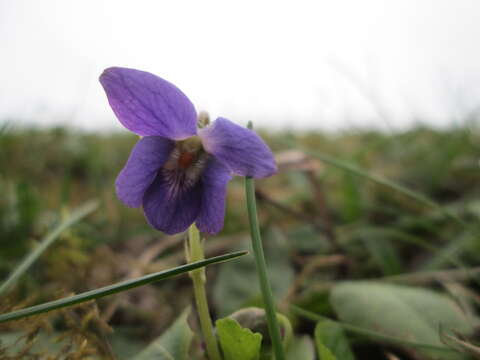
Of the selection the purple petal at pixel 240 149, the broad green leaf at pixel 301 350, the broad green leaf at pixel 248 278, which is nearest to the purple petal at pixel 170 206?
the purple petal at pixel 240 149

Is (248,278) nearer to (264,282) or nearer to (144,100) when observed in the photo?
(264,282)

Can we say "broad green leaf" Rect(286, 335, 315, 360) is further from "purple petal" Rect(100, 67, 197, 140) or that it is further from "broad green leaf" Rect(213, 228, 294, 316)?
"purple petal" Rect(100, 67, 197, 140)

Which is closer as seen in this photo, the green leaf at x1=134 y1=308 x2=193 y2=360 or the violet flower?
the violet flower

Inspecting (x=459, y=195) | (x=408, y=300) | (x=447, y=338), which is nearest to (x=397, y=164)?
(x=459, y=195)

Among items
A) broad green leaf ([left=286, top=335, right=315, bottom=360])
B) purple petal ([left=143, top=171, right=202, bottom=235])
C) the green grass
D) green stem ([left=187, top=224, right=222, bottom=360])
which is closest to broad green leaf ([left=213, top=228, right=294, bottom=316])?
the green grass

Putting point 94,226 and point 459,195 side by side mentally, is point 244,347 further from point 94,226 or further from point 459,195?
point 459,195

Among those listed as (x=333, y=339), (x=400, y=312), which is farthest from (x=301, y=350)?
(x=400, y=312)
